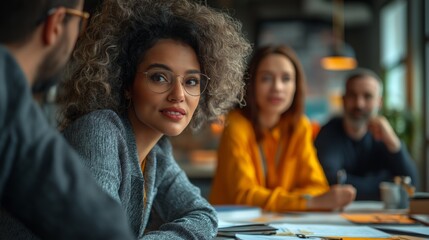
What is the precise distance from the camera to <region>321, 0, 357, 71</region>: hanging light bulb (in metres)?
8.10

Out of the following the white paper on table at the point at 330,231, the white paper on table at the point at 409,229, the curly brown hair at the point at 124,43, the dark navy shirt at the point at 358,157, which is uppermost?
the curly brown hair at the point at 124,43

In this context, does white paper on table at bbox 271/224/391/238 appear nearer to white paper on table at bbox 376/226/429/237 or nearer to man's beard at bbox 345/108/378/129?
white paper on table at bbox 376/226/429/237

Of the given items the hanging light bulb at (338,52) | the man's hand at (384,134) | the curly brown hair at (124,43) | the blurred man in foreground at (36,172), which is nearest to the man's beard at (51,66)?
the blurred man in foreground at (36,172)

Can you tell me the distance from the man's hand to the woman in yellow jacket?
799 mm

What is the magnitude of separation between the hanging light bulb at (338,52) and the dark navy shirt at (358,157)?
4505mm

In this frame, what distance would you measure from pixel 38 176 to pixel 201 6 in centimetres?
100

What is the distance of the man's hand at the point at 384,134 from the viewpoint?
347 cm

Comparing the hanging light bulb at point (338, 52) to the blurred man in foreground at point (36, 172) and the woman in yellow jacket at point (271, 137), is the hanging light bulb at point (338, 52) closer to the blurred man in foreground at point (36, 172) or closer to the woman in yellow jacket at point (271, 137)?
the woman in yellow jacket at point (271, 137)

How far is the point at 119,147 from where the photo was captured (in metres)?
1.41

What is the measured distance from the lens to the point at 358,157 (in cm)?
362

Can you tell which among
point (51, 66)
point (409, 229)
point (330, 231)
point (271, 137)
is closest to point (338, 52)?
point (271, 137)

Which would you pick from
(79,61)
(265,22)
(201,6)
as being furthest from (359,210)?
(265,22)

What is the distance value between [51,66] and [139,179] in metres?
0.61

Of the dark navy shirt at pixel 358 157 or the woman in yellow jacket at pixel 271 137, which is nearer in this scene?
the woman in yellow jacket at pixel 271 137
